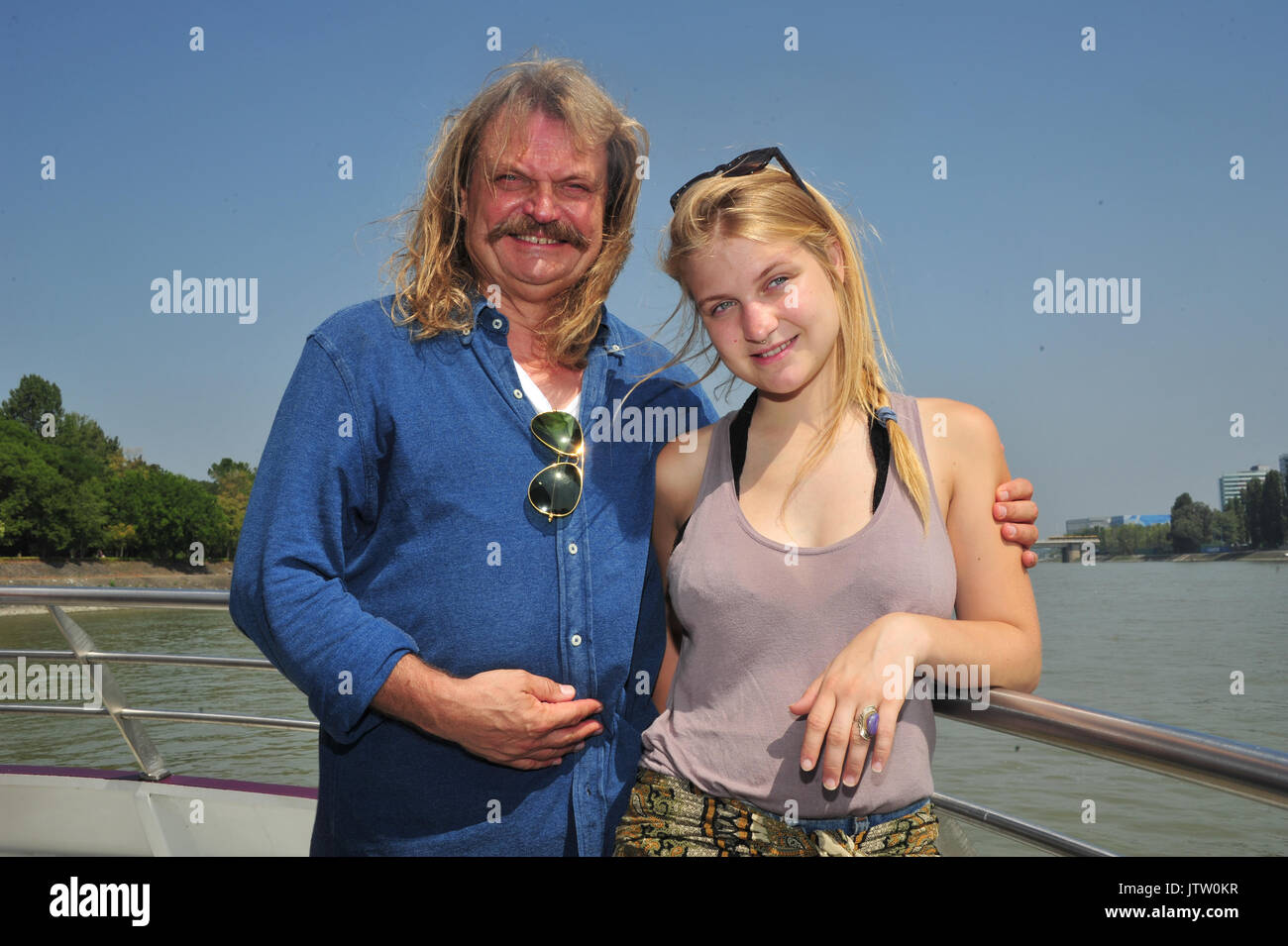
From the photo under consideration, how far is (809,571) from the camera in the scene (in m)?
1.56

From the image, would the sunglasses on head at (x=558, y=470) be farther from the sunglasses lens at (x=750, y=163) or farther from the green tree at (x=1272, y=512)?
the green tree at (x=1272, y=512)

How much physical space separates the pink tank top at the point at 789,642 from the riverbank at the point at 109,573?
65.7 meters

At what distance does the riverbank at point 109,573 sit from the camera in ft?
207

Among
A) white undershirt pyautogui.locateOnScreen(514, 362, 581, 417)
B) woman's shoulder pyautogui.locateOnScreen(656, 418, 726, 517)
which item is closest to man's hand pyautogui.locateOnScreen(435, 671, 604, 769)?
woman's shoulder pyautogui.locateOnScreen(656, 418, 726, 517)

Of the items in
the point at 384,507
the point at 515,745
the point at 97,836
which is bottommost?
the point at 97,836

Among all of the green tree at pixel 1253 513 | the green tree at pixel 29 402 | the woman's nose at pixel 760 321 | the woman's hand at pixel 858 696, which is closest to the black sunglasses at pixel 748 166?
the woman's nose at pixel 760 321

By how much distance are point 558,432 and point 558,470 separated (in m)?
A: 0.08

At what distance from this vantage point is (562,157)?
6.80ft

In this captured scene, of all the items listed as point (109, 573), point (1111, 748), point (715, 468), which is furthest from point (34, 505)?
point (1111, 748)

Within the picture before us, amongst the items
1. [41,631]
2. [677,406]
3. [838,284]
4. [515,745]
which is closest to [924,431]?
[838,284]

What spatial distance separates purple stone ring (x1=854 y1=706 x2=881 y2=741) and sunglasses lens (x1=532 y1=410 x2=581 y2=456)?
2.47ft

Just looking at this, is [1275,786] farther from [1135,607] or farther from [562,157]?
[1135,607]

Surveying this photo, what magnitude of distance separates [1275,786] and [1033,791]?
1468 centimetres

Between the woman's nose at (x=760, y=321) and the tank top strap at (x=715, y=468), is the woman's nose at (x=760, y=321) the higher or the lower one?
the higher one
